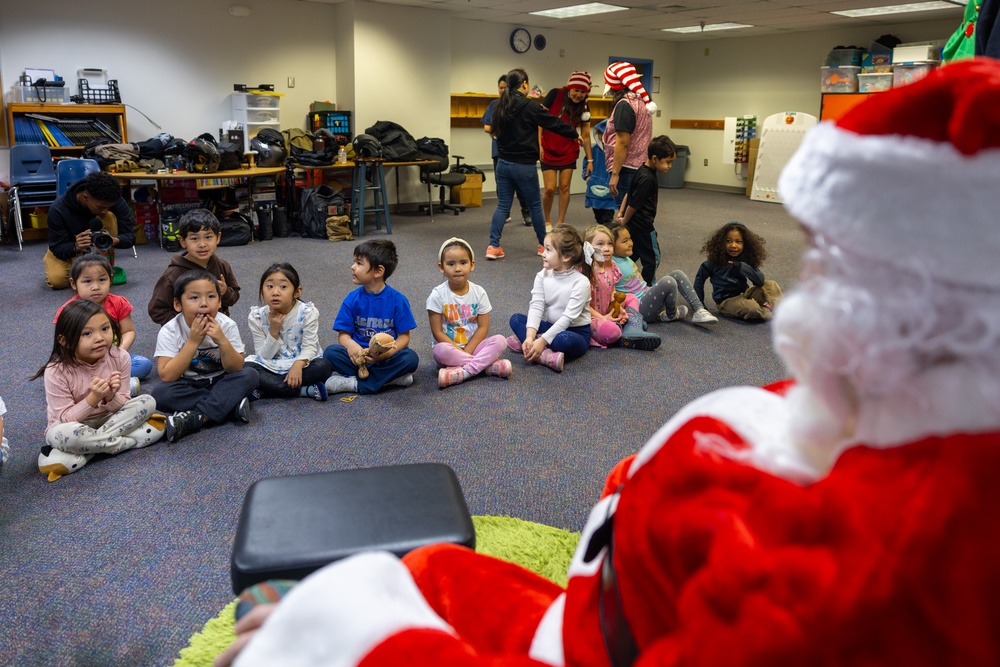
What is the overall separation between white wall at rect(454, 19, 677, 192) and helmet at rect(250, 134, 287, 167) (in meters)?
2.65

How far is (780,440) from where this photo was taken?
26.7 inches

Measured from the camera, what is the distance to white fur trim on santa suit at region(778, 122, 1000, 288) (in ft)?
1.87

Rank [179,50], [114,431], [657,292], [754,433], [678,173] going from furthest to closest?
1. [678,173]
2. [179,50]
3. [657,292]
4. [114,431]
5. [754,433]

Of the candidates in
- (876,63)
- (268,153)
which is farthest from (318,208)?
(876,63)

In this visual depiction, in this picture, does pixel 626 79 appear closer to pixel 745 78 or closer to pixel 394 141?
pixel 394 141

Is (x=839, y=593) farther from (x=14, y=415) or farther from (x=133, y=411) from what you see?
(x=14, y=415)

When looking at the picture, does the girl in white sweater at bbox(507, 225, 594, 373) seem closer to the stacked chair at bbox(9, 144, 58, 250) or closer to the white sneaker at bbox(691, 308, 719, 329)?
the white sneaker at bbox(691, 308, 719, 329)

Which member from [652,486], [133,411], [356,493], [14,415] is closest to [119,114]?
[14,415]

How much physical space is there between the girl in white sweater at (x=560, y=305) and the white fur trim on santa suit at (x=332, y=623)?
268 cm

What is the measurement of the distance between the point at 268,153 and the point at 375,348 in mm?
4272

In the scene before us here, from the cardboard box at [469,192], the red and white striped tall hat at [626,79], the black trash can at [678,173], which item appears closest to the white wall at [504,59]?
the cardboard box at [469,192]

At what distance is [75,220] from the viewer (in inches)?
185

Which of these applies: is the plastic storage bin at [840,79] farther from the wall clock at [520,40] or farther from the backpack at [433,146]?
the backpack at [433,146]

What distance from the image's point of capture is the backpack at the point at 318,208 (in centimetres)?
679
